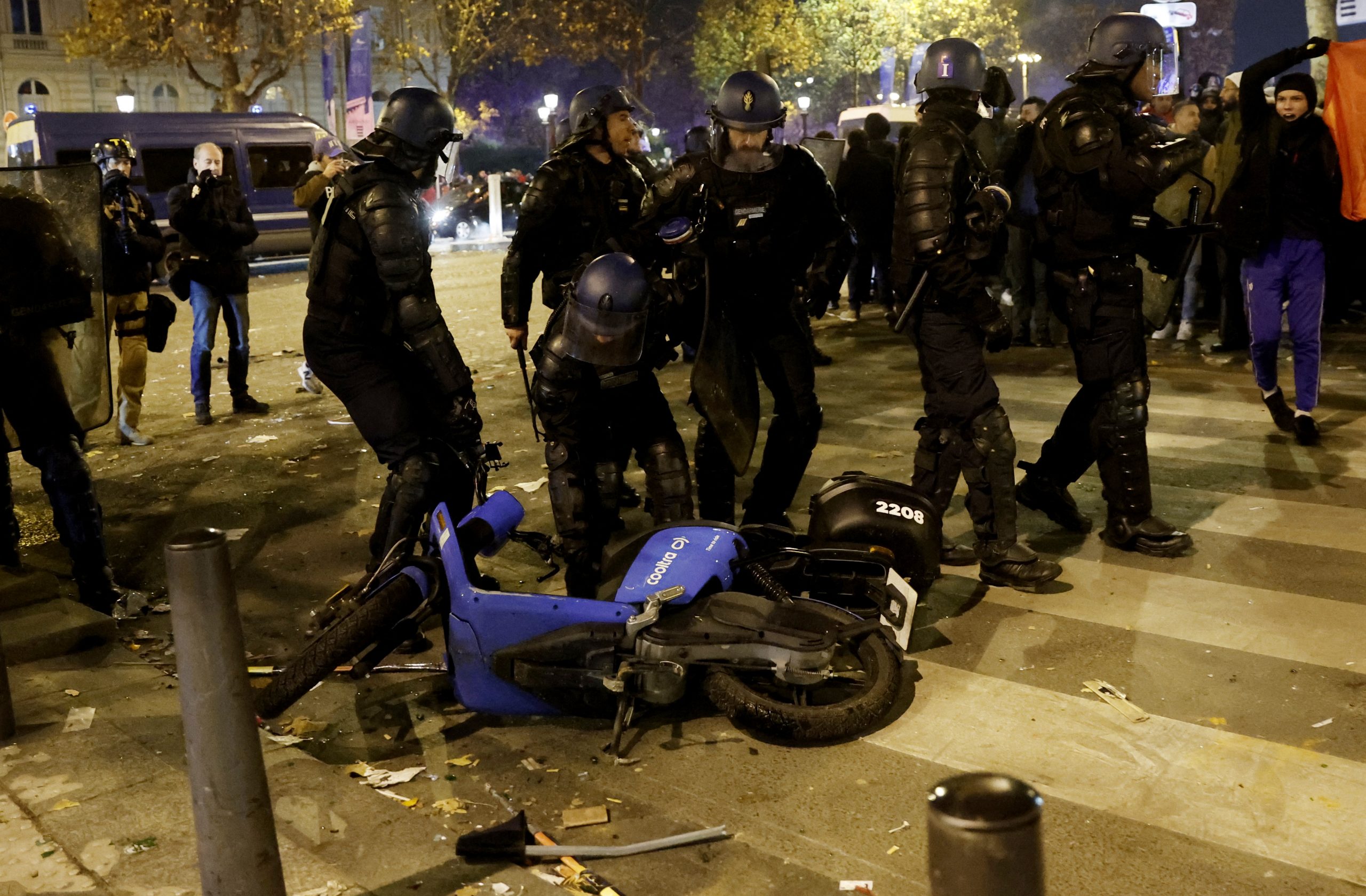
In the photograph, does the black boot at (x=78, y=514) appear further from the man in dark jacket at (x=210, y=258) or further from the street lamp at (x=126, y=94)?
the street lamp at (x=126, y=94)

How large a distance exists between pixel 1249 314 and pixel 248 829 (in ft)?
22.5

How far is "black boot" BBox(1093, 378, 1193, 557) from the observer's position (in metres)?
5.67

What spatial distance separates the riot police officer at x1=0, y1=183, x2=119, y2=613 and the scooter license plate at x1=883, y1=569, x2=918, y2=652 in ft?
11.0

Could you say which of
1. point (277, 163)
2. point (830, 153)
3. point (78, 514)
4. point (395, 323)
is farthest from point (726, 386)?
point (277, 163)

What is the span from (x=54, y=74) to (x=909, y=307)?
162 ft

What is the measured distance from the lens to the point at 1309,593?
5168mm

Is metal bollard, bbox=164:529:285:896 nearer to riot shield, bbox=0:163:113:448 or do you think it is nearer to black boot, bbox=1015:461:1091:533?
riot shield, bbox=0:163:113:448

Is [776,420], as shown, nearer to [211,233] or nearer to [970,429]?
[970,429]

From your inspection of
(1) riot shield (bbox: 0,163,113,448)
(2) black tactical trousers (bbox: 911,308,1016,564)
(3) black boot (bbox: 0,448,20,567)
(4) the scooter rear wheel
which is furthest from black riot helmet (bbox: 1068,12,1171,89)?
(3) black boot (bbox: 0,448,20,567)

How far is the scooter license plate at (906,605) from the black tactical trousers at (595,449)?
0.98 m

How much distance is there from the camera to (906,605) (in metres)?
4.46

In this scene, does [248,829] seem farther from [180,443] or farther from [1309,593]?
[180,443]

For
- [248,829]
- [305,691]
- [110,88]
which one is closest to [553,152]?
[305,691]

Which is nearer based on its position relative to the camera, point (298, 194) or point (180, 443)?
point (180, 443)
